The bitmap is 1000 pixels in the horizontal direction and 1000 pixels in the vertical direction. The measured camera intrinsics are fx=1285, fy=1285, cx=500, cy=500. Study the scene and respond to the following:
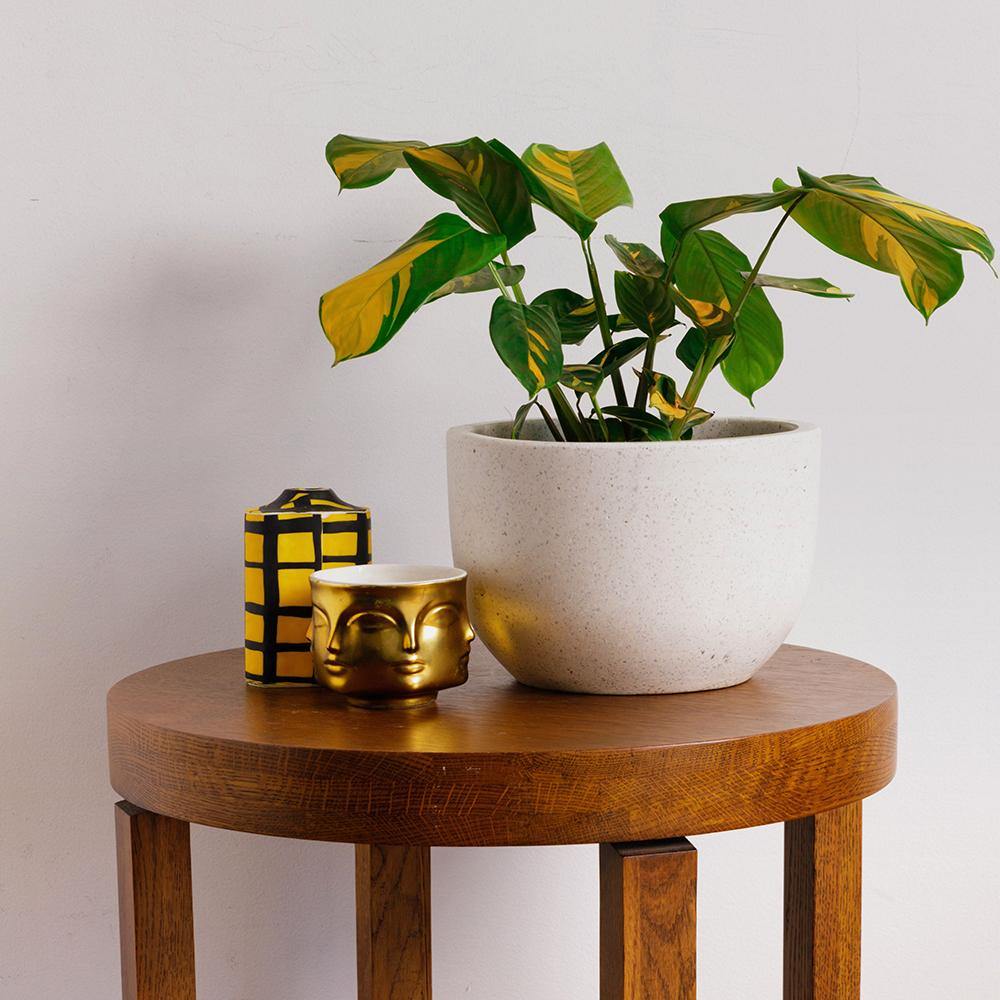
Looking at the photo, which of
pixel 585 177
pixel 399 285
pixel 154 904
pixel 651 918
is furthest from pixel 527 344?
pixel 154 904

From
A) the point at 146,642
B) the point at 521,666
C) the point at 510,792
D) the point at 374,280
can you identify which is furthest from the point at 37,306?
the point at 510,792

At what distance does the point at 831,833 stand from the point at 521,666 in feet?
0.76

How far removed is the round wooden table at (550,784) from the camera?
683 millimetres

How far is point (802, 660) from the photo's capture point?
3.09 ft

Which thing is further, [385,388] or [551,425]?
[385,388]

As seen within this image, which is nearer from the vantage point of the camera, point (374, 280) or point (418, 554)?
point (374, 280)

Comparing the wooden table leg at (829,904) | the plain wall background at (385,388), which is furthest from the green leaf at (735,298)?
the wooden table leg at (829,904)

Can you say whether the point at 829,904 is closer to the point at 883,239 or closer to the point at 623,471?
the point at 623,471

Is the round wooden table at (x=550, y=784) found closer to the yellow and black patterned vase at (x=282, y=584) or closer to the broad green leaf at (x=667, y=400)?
the yellow and black patterned vase at (x=282, y=584)

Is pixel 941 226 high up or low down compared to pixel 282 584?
up

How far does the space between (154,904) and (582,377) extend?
45cm

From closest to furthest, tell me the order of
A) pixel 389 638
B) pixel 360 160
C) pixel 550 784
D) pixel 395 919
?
1. pixel 550 784
2. pixel 389 638
3. pixel 360 160
4. pixel 395 919

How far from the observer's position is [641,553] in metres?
0.79

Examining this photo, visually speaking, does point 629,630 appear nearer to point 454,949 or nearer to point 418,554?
point 418,554
